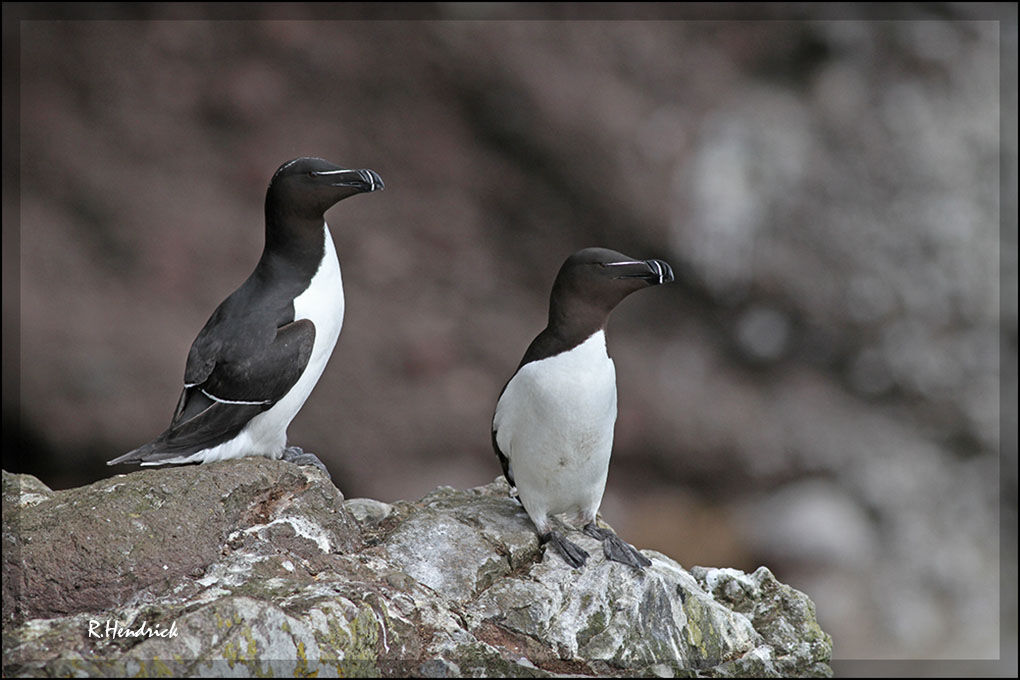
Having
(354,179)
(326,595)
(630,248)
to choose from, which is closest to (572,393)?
(326,595)

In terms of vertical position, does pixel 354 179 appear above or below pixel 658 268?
above

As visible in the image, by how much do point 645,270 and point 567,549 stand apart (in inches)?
44.3

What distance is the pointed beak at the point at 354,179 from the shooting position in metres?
4.62

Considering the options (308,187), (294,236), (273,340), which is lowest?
(273,340)

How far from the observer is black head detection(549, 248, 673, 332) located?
13.9 ft

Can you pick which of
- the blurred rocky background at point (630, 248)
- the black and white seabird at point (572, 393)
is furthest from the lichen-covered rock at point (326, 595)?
the blurred rocky background at point (630, 248)

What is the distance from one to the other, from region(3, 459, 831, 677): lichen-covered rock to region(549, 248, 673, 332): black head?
92cm

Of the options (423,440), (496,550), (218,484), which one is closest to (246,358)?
(218,484)

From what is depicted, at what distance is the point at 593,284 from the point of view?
4258 mm

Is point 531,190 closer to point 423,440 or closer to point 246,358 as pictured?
point 423,440
